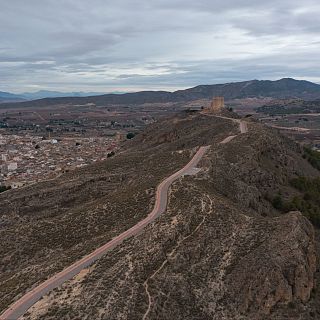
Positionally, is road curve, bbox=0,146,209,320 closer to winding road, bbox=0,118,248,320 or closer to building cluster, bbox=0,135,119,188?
winding road, bbox=0,118,248,320

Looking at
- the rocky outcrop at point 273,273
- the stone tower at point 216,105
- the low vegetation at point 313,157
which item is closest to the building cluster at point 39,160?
the stone tower at point 216,105

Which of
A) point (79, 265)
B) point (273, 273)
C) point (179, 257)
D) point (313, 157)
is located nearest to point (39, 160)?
point (313, 157)

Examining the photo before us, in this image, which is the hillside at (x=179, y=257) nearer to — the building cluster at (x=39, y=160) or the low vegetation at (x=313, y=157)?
the low vegetation at (x=313, y=157)

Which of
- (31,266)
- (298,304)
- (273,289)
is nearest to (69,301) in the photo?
(31,266)

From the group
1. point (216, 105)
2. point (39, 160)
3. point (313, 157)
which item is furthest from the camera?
point (39, 160)

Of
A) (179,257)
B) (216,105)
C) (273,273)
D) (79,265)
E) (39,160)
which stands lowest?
(39,160)

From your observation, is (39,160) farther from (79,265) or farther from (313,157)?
(79,265)
